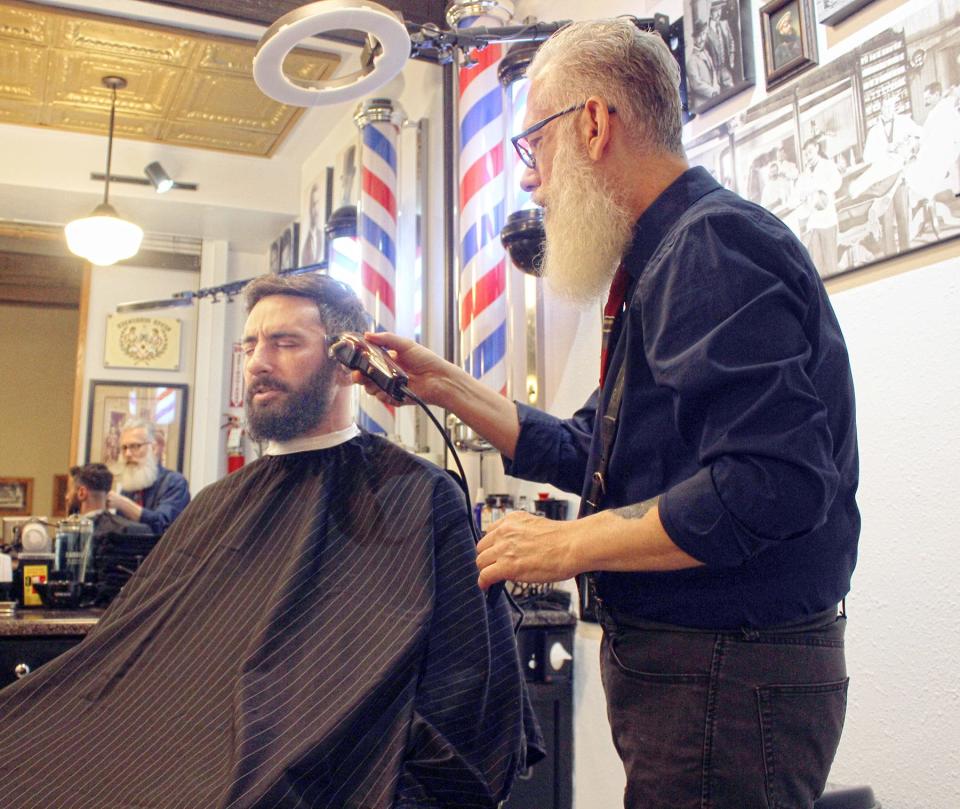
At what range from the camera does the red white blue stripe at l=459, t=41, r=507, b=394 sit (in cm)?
284

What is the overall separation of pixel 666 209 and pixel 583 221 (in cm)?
12

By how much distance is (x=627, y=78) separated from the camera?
3.90 feet

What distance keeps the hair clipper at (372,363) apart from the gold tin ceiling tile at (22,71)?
144 inches

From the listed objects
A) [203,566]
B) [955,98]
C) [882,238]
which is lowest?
[203,566]

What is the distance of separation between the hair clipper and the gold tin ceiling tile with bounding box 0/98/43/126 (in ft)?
13.7

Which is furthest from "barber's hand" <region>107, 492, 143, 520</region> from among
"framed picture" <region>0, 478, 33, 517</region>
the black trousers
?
"framed picture" <region>0, 478, 33, 517</region>

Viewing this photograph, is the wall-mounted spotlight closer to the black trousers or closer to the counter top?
the counter top

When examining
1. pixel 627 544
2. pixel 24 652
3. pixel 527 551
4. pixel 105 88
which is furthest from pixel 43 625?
pixel 105 88

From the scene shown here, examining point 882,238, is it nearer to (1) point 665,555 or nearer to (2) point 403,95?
(1) point 665,555

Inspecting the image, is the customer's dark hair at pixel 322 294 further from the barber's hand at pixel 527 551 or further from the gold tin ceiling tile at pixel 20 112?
the gold tin ceiling tile at pixel 20 112

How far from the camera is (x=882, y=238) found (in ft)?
5.22

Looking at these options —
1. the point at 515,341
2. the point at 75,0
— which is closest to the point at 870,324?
the point at 515,341

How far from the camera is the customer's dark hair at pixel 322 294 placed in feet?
6.79

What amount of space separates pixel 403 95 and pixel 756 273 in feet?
11.8
